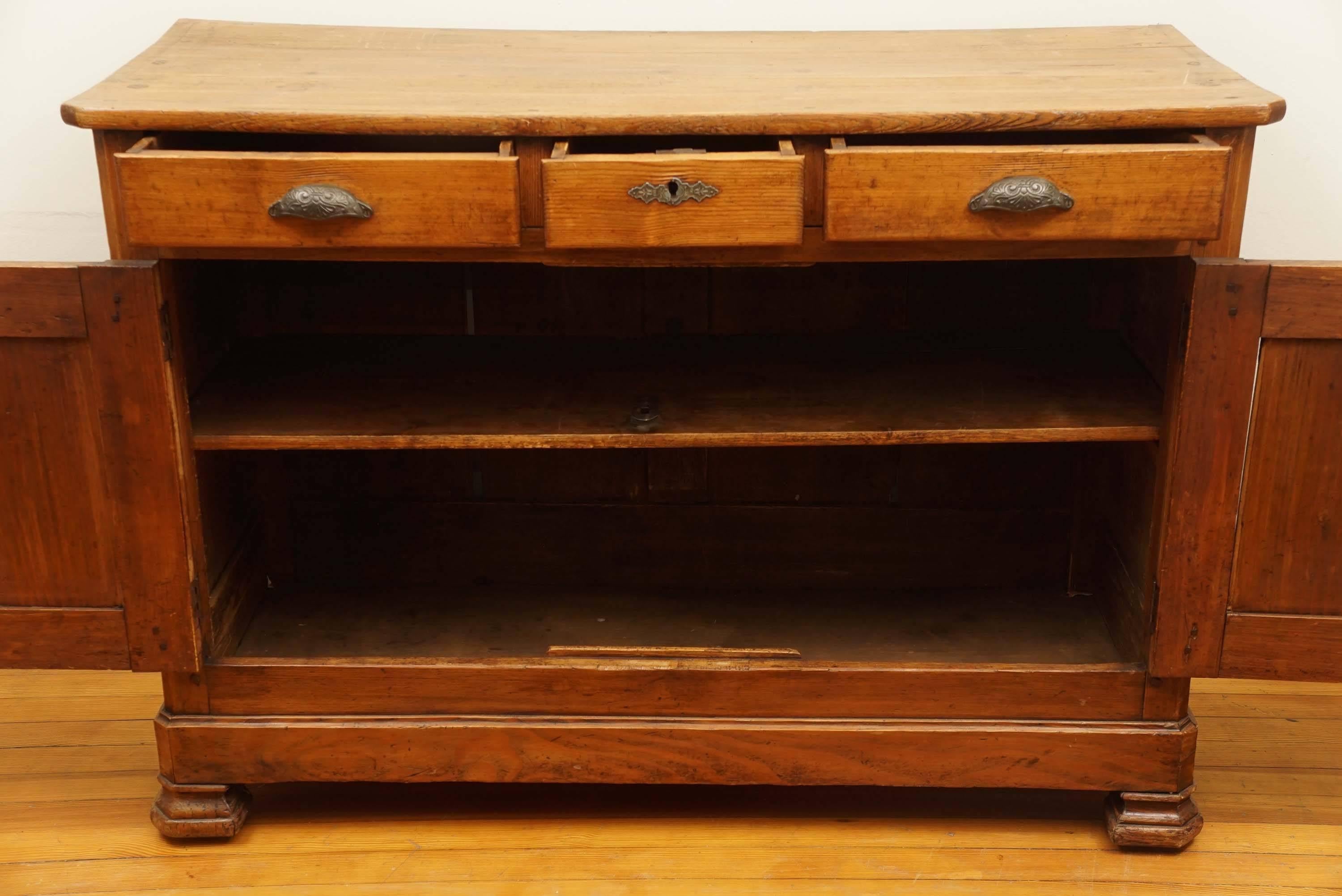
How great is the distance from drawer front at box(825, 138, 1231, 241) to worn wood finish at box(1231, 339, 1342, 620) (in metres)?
0.21

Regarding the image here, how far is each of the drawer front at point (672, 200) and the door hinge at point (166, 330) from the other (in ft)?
1.61

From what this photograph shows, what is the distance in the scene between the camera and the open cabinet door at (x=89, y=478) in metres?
1.57

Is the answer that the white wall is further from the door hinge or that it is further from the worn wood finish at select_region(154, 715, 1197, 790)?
the worn wood finish at select_region(154, 715, 1197, 790)

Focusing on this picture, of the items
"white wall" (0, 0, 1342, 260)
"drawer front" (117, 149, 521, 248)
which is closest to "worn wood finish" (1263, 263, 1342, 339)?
"white wall" (0, 0, 1342, 260)

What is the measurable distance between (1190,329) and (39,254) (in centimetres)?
182

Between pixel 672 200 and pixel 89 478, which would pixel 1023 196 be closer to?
pixel 672 200

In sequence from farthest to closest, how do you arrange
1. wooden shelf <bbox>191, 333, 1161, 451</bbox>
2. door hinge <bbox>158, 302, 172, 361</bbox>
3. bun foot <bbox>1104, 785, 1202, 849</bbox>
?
1. bun foot <bbox>1104, 785, 1202, 849</bbox>
2. wooden shelf <bbox>191, 333, 1161, 451</bbox>
3. door hinge <bbox>158, 302, 172, 361</bbox>

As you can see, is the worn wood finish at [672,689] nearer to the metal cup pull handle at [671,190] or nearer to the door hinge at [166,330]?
the door hinge at [166,330]

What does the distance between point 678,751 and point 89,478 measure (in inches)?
33.6

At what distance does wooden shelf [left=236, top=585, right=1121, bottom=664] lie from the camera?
195 cm

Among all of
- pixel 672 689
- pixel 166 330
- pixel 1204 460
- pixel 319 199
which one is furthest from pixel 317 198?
pixel 1204 460

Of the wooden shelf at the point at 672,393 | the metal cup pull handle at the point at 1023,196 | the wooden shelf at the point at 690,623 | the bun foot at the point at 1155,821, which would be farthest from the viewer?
the wooden shelf at the point at 690,623

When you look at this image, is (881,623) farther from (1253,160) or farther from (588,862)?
(1253,160)

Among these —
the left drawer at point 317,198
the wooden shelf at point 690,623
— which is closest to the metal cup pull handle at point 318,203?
the left drawer at point 317,198
